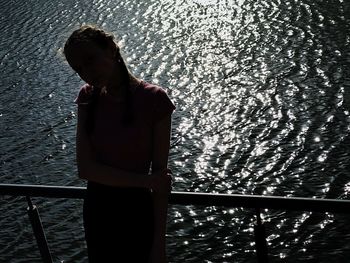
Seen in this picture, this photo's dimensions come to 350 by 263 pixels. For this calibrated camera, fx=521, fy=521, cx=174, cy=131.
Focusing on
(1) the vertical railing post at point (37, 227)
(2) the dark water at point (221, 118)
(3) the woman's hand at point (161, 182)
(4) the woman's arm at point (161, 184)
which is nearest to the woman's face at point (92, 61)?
(4) the woman's arm at point (161, 184)

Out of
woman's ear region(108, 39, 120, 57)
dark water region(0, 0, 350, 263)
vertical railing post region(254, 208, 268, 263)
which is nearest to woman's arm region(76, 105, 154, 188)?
woman's ear region(108, 39, 120, 57)

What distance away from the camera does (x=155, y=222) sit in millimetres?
2805

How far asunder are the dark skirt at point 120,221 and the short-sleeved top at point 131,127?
0.16 meters

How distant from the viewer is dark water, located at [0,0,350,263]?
10.3m

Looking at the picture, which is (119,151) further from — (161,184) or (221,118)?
(221,118)

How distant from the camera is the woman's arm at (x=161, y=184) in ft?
8.90

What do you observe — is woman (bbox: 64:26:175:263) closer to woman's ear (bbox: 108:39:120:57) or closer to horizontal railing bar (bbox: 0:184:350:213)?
woman's ear (bbox: 108:39:120:57)

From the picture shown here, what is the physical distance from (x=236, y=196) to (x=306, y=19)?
19304mm

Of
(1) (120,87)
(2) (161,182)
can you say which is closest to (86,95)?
(1) (120,87)

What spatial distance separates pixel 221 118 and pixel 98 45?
11930 mm

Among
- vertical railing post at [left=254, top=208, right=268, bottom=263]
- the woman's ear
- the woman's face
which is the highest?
the woman's ear

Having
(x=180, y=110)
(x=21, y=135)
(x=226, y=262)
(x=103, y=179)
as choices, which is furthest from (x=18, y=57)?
(x=103, y=179)

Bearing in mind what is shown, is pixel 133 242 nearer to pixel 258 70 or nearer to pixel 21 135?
pixel 21 135

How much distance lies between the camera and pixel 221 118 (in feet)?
47.4
